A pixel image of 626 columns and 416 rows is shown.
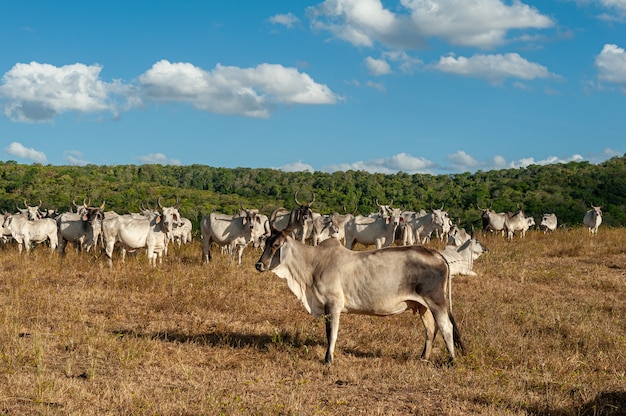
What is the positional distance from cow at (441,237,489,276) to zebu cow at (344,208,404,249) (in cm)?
340

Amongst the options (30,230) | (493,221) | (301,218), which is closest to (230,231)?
(301,218)

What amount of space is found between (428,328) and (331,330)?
4.95 feet

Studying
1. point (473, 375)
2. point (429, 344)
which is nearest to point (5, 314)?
point (429, 344)

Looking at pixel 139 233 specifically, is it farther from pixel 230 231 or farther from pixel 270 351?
pixel 270 351

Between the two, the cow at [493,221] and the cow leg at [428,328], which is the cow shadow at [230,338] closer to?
the cow leg at [428,328]

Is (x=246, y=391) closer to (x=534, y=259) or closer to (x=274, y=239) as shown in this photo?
(x=274, y=239)

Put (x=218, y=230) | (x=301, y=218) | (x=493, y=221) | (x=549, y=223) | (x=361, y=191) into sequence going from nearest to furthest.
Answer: (x=301, y=218)
(x=218, y=230)
(x=493, y=221)
(x=549, y=223)
(x=361, y=191)

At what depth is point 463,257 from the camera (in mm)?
17484

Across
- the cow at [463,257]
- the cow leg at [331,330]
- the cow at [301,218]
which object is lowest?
the cow leg at [331,330]

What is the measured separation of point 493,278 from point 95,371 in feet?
39.0

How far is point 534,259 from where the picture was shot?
66.4ft

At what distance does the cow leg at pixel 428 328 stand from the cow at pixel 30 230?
16644 millimetres

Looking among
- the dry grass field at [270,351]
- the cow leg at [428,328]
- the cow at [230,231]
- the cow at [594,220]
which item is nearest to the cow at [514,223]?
the cow at [594,220]

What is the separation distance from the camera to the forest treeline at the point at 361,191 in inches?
1686
